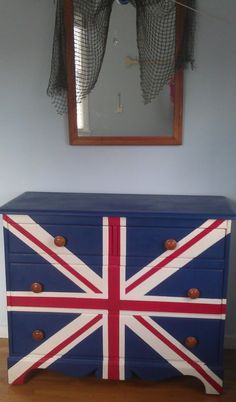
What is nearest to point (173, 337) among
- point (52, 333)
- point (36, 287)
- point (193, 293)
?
point (193, 293)

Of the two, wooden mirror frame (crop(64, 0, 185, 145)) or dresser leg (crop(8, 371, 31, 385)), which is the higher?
wooden mirror frame (crop(64, 0, 185, 145))

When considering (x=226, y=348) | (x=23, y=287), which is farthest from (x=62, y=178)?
(x=226, y=348)

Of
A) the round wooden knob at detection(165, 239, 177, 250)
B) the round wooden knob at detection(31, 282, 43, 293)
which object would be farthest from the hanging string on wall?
the round wooden knob at detection(31, 282, 43, 293)

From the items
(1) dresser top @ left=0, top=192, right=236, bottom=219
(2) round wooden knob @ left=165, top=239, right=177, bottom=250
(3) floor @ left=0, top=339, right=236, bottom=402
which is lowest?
(3) floor @ left=0, top=339, right=236, bottom=402

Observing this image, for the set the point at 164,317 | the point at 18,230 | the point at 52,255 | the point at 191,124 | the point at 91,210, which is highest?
the point at 191,124

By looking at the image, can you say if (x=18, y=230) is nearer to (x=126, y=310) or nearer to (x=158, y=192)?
(x=126, y=310)

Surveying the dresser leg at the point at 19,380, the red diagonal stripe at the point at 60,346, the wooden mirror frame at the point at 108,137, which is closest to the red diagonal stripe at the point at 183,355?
the red diagonal stripe at the point at 60,346

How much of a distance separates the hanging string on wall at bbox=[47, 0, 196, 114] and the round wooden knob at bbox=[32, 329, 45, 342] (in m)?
1.34

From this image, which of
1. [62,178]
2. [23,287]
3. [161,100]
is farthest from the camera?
[62,178]

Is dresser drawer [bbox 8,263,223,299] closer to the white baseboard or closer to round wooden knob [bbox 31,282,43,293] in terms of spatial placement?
round wooden knob [bbox 31,282,43,293]

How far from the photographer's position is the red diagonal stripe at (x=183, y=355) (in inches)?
64.7

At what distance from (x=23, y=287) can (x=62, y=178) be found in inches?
26.2

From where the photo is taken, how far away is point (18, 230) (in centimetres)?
161

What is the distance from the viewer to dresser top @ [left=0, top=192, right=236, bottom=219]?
1538mm
